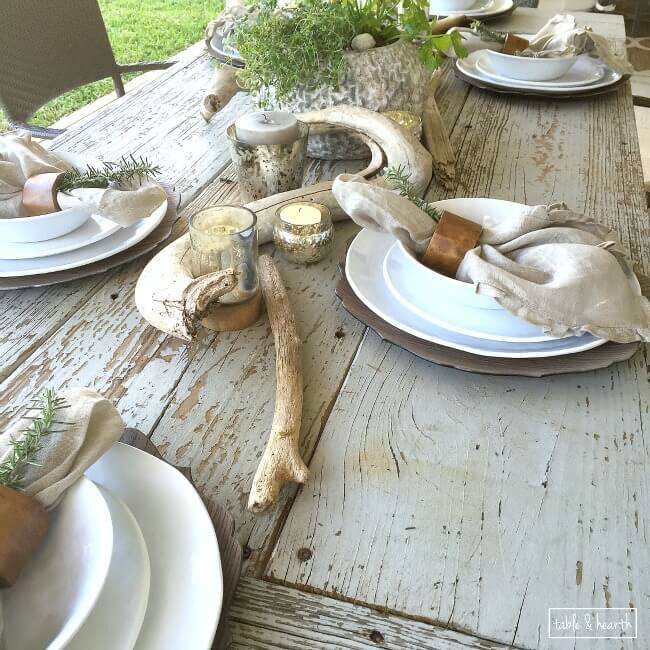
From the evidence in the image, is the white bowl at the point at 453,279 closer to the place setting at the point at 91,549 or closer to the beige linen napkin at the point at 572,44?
the place setting at the point at 91,549

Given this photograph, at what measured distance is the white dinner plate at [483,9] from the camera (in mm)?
1700

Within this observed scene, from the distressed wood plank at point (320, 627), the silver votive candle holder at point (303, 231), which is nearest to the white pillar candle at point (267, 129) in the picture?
the silver votive candle holder at point (303, 231)

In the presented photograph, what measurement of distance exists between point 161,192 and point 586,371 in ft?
1.71

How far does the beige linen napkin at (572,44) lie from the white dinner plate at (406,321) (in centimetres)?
82

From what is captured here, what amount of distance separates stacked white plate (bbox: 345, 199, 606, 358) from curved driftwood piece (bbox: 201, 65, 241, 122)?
0.60m

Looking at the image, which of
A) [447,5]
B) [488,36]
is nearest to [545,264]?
[488,36]

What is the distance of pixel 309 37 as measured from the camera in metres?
0.92

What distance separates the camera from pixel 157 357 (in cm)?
69

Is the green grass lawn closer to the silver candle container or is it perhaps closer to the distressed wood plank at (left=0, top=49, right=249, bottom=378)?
the distressed wood plank at (left=0, top=49, right=249, bottom=378)

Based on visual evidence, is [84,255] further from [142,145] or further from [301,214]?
[142,145]

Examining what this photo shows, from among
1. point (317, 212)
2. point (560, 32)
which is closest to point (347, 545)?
point (317, 212)

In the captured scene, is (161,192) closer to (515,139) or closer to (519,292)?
(519,292)

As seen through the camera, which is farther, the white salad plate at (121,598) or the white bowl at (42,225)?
the white bowl at (42,225)

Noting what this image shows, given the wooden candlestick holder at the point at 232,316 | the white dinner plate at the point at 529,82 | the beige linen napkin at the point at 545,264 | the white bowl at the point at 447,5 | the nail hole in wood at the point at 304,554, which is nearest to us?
the nail hole in wood at the point at 304,554
